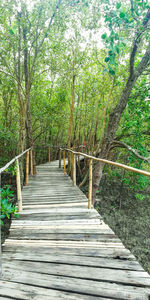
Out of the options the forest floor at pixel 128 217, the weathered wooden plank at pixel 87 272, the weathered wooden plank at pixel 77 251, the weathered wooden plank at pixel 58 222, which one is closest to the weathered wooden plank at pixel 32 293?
the weathered wooden plank at pixel 87 272

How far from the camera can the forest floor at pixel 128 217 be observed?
251 inches

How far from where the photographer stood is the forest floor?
6.38m

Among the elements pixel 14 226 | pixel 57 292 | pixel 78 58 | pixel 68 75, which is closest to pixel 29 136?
pixel 68 75

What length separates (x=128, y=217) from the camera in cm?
852

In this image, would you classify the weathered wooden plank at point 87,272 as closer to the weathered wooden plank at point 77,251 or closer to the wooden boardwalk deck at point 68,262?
the wooden boardwalk deck at point 68,262

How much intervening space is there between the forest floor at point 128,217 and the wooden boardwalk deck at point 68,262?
475cm

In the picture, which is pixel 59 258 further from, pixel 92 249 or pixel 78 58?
pixel 78 58

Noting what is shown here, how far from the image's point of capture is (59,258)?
172 cm

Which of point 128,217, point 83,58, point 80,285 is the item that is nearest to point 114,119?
point 83,58

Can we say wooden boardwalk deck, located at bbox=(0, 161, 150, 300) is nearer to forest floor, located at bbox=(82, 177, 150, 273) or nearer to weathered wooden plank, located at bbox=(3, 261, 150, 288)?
weathered wooden plank, located at bbox=(3, 261, 150, 288)

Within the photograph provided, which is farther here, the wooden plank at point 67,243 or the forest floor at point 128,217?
the forest floor at point 128,217

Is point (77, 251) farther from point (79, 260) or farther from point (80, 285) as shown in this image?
point (80, 285)

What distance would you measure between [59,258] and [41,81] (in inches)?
324

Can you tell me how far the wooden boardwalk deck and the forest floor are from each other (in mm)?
4751
